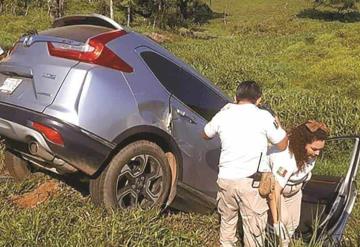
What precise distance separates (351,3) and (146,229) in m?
51.6

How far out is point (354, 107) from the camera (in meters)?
10.3

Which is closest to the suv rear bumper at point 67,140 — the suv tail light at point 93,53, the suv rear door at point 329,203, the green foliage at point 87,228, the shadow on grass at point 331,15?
the green foliage at point 87,228

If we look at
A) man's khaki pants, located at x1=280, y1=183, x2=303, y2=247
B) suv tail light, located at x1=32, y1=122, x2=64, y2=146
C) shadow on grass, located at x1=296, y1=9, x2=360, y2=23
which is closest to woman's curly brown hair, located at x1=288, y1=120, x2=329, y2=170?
man's khaki pants, located at x1=280, y1=183, x2=303, y2=247

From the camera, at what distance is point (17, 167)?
18.9 ft

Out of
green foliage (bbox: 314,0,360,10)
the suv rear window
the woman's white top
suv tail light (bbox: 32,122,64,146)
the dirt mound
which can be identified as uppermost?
the suv rear window

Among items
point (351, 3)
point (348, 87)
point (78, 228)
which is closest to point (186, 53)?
point (348, 87)

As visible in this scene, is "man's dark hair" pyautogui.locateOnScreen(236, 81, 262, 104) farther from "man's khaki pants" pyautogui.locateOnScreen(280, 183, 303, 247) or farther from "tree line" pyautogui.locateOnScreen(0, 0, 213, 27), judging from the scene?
"tree line" pyautogui.locateOnScreen(0, 0, 213, 27)

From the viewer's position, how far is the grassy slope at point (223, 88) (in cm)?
421

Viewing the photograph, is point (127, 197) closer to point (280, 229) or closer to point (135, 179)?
point (135, 179)

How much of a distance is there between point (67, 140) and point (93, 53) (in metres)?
0.77

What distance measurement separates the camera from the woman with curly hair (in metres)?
4.21

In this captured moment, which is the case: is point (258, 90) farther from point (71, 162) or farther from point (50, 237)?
point (50, 237)

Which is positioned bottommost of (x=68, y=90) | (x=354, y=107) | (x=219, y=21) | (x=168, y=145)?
(x=219, y=21)

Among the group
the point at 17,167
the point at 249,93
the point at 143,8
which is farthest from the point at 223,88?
the point at 143,8
